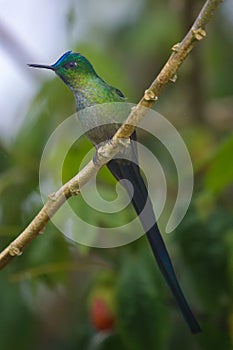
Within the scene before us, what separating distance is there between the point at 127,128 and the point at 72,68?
1.43 feet

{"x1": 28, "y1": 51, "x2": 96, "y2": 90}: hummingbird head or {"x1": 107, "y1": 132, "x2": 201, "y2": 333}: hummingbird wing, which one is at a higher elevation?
{"x1": 28, "y1": 51, "x2": 96, "y2": 90}: hummingbird head

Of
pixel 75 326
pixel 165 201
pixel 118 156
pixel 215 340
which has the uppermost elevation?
pixel 118 156

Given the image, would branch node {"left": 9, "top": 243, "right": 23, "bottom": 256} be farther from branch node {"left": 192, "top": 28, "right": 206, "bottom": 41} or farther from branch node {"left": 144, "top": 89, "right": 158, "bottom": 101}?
branch node {"left": 192, "top": 28, "right": 206, "bottom": 41}

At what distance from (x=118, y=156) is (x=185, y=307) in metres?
0.50

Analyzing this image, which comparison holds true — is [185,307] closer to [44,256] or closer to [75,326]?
[44,256]

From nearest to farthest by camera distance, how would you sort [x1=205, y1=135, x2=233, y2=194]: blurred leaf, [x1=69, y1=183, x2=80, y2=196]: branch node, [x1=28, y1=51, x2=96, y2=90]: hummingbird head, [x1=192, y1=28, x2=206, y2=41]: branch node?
[x1=192, y1=28, x2=206, y2=41]: branch node
[x1=69, y1=183, x2=80, y2=196]: branch node
[x1=28, y1=51, x2=96, y2=90]: hummingbird head
[x1=205, y1=135, x2=233, y2=194]: blurred leaf

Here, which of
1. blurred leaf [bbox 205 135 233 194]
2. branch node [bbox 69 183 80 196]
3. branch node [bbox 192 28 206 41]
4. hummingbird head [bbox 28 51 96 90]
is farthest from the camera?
blurred leaf [bbox 205 135 233 194]

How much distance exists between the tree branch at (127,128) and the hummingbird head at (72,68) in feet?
1.11

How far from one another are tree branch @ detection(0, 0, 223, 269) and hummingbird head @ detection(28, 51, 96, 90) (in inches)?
13.3

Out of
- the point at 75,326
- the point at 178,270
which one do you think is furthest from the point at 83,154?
the point at 75,326

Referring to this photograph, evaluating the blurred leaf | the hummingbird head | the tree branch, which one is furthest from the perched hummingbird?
the blurred leaf

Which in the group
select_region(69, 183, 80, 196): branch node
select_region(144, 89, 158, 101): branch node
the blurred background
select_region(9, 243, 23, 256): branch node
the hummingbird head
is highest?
select_region(144, 89, 158, 101): branch node

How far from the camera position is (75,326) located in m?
3.65

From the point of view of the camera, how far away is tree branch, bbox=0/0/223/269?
70.1 inches
